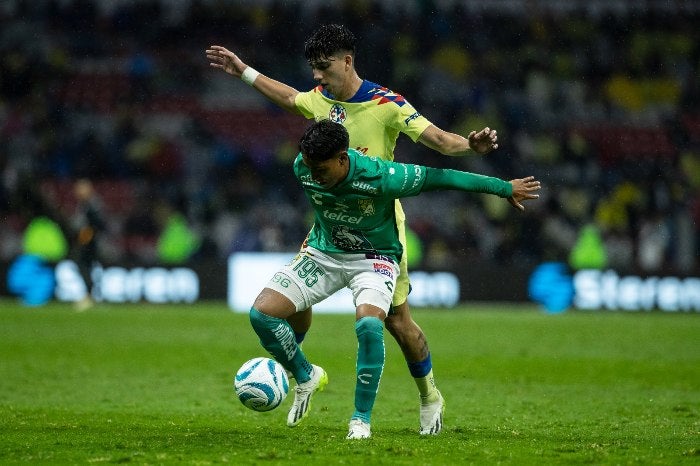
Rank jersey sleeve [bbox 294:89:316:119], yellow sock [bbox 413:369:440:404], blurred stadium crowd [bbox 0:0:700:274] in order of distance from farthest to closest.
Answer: blurred stadium crowd [bbox 0:0:700:274] < jersey sleeve [bbox 294:89:316:119] < yellow sock [bbox 413:369:440:404]

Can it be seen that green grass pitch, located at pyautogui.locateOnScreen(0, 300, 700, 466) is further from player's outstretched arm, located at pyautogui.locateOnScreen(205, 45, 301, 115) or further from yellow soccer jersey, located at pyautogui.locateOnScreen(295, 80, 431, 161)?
player's outstretched arm, located at pyautogui.locateOnScreen(205, 45, 301, 115)

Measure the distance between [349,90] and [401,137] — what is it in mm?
17606

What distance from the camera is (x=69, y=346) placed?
1421 centimetres

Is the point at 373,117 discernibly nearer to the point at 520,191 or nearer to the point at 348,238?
the point at 348,238

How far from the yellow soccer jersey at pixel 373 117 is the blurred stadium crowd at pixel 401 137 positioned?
15.2m

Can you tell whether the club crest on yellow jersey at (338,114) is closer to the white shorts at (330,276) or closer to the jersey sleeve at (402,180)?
the jersey sleeve at (402,180)

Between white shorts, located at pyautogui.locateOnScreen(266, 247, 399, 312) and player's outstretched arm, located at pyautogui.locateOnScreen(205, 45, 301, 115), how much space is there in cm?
113

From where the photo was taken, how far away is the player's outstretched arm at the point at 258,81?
7.75 meters

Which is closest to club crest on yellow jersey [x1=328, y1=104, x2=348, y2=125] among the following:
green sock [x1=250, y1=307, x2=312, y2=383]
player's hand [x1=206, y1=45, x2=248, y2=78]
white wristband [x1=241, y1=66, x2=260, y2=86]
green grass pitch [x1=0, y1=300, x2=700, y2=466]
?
white wristband [x1=241, y1=66, x2=260, y2=86]

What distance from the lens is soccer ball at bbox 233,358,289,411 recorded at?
7012 millimetres

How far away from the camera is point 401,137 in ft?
81.6

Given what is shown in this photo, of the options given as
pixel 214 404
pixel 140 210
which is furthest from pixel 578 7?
pixel 214 404

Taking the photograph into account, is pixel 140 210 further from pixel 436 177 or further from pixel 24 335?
pixel 436 177

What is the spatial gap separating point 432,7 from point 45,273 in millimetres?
12092
